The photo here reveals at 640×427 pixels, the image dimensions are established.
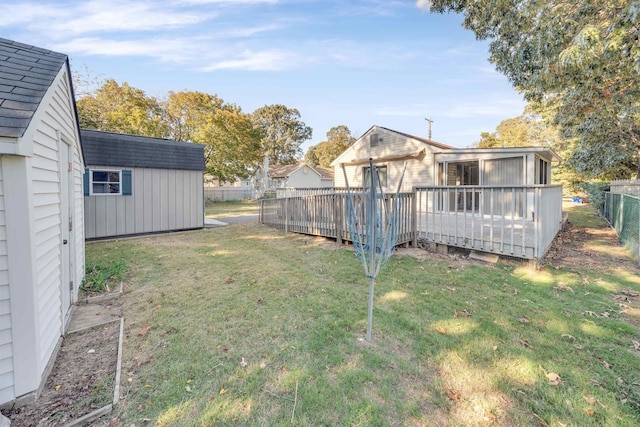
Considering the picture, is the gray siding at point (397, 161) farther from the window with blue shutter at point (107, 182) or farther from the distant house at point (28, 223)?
the distant house at point (28, 223)

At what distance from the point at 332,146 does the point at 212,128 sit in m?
24.4

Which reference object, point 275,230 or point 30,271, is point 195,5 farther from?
point 30,271

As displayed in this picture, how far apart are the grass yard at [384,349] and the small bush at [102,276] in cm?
31

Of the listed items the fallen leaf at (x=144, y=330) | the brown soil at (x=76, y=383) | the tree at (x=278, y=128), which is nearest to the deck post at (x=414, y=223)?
the fallen leaf at (x=144, y=330)

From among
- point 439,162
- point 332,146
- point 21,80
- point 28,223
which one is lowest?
point 28,223

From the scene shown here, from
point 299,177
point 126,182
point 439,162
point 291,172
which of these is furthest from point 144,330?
point 299,177

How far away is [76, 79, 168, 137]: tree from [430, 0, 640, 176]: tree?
2066 centimetres

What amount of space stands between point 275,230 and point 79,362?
6.85m

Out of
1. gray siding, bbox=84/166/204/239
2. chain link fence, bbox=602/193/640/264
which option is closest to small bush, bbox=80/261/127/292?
gray siding, bbox=84/166/204/239

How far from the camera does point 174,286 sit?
14.6ft

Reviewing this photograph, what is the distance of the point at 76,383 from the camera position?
91.3 inches

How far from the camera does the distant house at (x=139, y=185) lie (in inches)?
319

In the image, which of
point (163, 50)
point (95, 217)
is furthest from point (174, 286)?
point (163, 50)

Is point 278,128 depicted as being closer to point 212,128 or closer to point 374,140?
point 212,128
